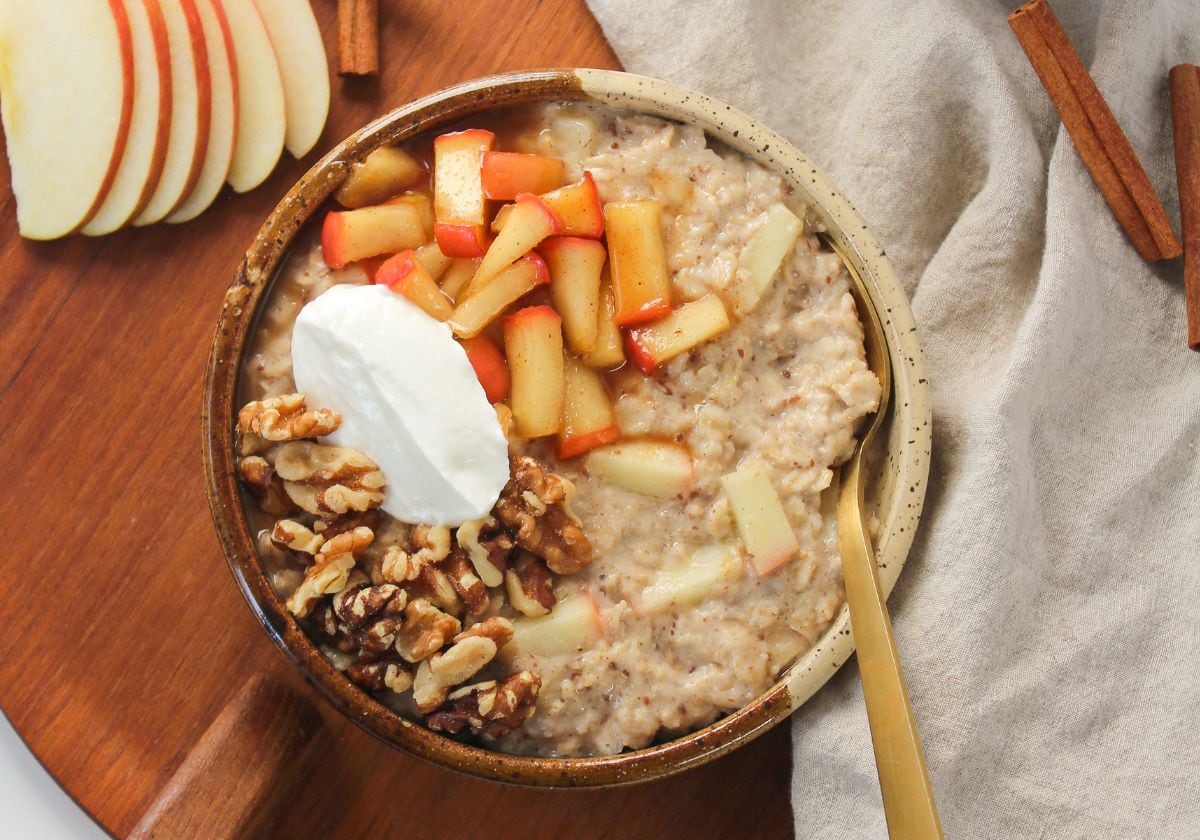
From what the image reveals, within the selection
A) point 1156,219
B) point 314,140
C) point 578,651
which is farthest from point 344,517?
point 1156,219

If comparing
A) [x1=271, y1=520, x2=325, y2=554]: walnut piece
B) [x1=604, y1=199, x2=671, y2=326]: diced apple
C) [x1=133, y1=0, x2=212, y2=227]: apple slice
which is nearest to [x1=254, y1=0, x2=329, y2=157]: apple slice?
[x1=133, y1=0, x2=212, y2=227]: apple slice

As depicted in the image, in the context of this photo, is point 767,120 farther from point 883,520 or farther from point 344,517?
point 344,517

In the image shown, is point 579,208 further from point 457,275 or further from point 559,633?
point 559,633

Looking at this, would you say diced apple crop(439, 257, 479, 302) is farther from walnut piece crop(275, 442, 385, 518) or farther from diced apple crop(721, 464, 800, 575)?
diced apple crop(721, 464, 800, 575)

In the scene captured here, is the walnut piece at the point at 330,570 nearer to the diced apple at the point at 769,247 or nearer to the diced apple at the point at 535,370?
the diced apple at the point at 535,370

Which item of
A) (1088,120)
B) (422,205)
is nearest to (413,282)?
(422,205)
